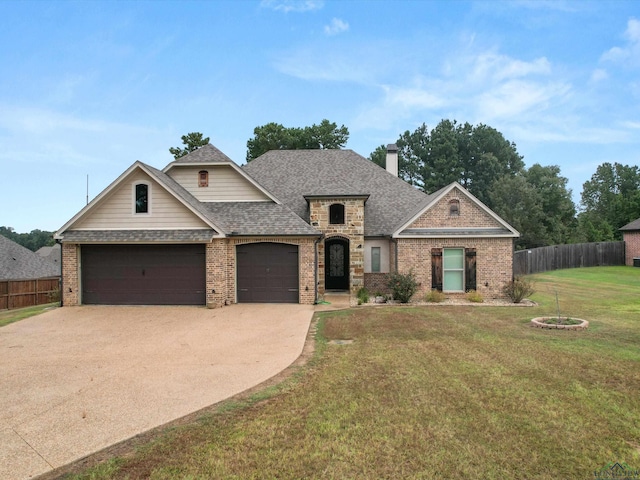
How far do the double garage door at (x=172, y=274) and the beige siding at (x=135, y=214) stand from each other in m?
0.82

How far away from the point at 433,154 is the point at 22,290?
4391 cm

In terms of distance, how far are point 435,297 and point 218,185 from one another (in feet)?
33.7

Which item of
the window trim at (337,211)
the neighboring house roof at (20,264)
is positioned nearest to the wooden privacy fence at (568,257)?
the window trim at (337,211)

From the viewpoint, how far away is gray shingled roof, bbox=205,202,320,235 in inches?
595

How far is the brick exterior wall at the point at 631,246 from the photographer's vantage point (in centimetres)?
3306

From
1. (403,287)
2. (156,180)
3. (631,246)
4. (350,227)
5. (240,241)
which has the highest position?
(156,180)

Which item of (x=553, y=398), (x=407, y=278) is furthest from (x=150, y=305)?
(x=553, y=398)

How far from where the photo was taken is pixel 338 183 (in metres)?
19.5

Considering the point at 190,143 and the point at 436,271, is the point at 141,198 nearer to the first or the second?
the point at 436,271

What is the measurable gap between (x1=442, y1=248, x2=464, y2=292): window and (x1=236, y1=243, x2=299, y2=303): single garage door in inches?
248

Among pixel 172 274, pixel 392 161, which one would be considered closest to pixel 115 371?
pixel 172 274

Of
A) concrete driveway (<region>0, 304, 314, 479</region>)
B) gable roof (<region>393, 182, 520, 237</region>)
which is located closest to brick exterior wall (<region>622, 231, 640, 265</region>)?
gable roof (<region>393, 182, 520, 237</region>)

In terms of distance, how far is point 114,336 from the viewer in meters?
10.1

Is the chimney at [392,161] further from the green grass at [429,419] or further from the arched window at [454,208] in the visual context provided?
the green grass at [429,419]
